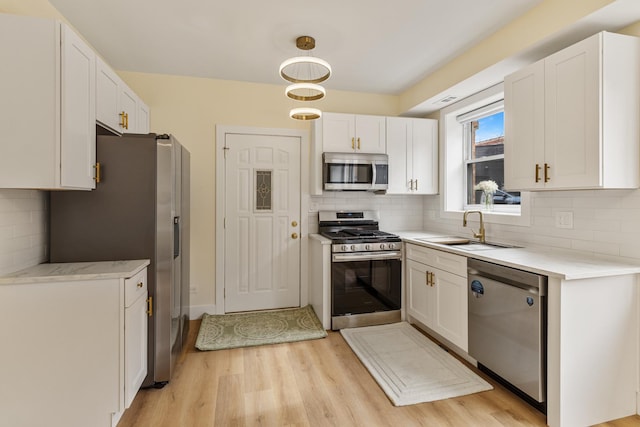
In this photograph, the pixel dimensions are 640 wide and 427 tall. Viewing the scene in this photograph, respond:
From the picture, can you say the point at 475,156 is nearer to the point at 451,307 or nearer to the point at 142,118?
the point at 451,307

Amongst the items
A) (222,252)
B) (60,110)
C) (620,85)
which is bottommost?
(222,252)

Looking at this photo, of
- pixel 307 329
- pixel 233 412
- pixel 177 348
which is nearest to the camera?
pixel 233 412

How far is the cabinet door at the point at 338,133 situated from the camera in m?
3.52

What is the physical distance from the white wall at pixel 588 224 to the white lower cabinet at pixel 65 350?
3.01 m

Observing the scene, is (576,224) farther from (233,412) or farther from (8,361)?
(8,361)

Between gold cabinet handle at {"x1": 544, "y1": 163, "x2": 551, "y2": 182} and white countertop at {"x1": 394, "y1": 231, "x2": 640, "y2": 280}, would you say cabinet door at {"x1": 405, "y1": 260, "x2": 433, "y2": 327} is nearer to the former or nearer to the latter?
white countertop at {"x1": 394, "y1": 231, "x2": 640, "y2": 280}

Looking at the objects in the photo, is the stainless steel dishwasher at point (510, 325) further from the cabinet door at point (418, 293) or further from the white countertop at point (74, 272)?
the white countertop at point (74, 272)

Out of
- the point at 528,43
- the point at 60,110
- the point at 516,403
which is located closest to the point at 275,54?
the point at 60,110

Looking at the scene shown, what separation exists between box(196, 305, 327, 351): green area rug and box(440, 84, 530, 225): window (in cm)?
203

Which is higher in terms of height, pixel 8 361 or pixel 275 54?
pixel 275 54

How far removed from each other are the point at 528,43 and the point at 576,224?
1349mm

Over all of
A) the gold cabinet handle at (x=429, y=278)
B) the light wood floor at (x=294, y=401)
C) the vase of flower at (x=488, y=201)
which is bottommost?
the light wood floor at (x=294, y=401)

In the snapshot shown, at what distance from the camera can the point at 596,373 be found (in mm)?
1831

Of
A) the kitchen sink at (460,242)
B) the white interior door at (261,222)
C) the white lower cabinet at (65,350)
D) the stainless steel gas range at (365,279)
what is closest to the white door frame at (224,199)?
the white interior door at (261,222)
